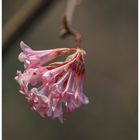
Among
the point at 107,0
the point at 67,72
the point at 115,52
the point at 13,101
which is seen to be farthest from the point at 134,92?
the point at 67,72

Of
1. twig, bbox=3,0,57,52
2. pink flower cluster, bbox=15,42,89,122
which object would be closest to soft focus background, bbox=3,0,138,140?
twig, bbox=3,0,57,52

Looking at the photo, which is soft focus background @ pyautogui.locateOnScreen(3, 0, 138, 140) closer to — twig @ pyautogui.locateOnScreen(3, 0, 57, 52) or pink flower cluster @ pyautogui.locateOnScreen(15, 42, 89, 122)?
twig @ pyautogui.locateOnScreen(3, 0, 57, 52)

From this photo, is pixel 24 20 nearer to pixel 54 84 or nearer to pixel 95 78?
pixel 54 84

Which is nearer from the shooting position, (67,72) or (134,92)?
(67,72)

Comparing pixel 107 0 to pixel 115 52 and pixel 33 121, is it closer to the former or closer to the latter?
pixel 115 52

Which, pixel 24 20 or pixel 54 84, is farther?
pixel 24 20

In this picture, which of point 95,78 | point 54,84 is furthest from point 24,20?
point 95,78
